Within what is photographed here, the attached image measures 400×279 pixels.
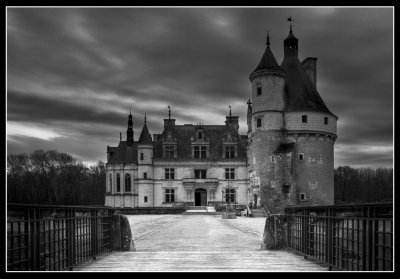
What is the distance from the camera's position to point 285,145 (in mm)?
44625

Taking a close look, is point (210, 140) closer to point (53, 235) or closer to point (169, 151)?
point (169, 151)

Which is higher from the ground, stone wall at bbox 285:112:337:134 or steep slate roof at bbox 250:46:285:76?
steep slate roof at bbox 250:46:285:76

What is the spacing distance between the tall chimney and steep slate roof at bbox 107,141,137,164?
24.7m

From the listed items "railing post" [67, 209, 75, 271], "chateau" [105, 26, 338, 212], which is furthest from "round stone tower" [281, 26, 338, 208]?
"railing post" [67, 209, 75, 271]

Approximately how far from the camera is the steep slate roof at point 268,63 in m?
44.9

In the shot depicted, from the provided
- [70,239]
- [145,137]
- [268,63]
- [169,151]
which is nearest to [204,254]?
[70,239]

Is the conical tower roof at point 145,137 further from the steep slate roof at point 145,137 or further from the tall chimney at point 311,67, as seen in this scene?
the tall chimney at point 311,67

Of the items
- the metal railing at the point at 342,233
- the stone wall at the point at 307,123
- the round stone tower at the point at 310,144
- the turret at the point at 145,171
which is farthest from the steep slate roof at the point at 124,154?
the metal railing at the point at 342,233

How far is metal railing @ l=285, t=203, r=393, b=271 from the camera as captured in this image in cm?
619

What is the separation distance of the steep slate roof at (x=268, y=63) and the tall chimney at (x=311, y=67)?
25.0ft

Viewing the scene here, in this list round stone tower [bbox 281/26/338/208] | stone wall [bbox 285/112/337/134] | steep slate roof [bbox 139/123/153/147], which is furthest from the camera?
steep slate roof [bbox 139/123/153/147]

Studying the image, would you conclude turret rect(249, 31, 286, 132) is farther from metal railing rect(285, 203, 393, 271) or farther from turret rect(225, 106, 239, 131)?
metal railing rect(285, 203, 393, 271)

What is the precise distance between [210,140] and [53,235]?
50.5 m
